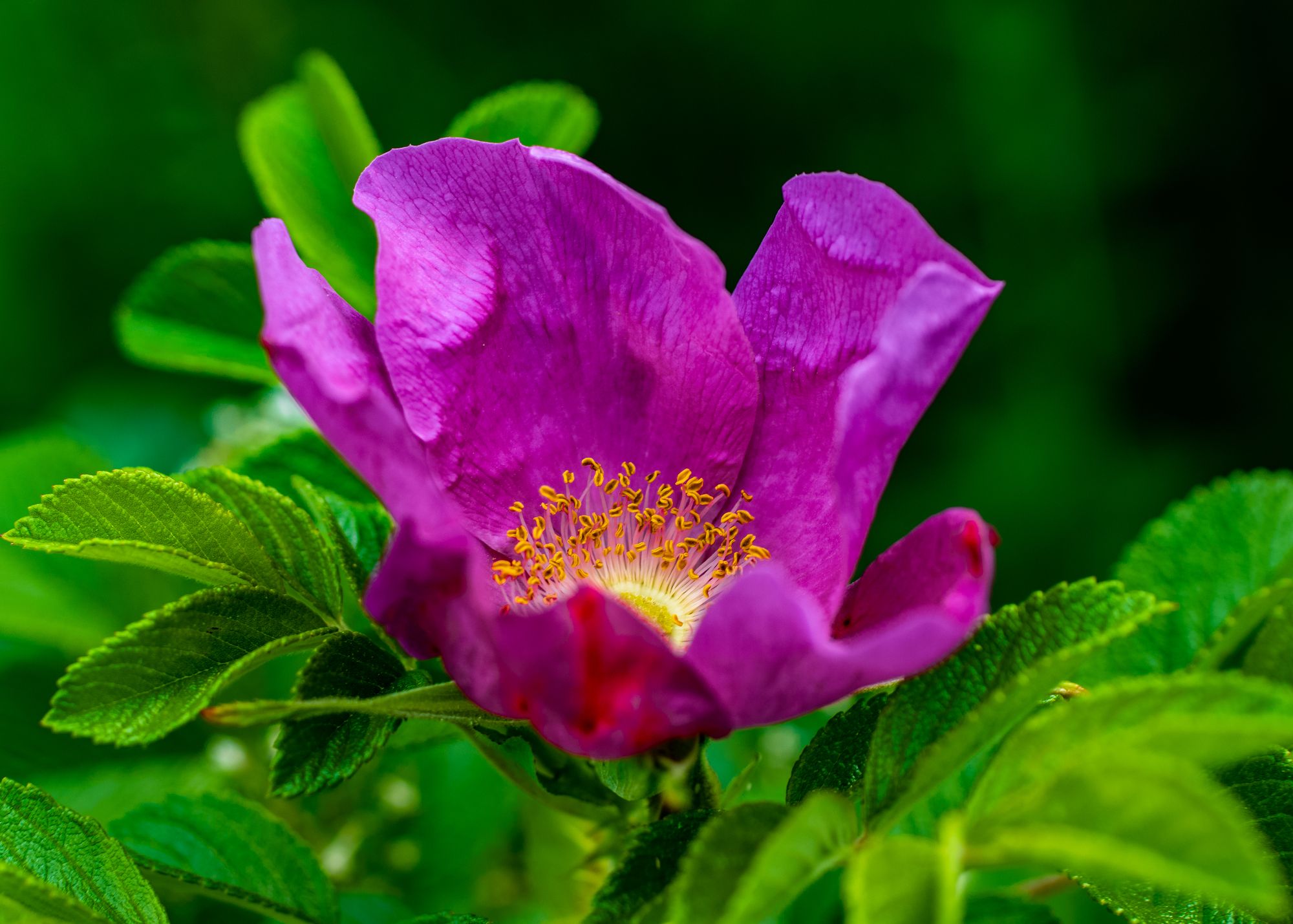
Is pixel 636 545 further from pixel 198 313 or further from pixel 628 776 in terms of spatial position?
pixel 198 313

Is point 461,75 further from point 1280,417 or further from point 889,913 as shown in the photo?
point 889,913

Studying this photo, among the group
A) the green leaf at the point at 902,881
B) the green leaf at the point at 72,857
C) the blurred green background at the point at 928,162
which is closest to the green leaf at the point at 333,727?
the green leaf at the point at 72,857

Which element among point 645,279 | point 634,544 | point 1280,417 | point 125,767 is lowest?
point 1280,417

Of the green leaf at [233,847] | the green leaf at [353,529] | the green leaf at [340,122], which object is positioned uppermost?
the green leaf at [340,122]

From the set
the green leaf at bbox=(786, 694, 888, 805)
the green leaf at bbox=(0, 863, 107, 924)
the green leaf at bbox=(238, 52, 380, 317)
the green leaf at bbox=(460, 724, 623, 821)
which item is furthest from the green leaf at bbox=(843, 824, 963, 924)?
the green leaf at bbox=(238, 52, 380, 317)

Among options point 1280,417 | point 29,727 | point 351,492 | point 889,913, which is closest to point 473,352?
point 351,492

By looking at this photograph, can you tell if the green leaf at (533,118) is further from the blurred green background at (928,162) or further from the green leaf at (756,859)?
the blurred green background at (928,162)

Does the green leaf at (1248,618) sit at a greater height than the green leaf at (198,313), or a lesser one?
greater
